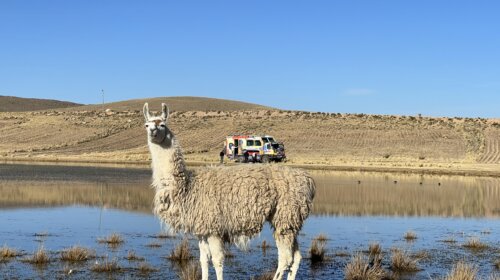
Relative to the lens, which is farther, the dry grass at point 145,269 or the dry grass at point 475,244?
the dry grass at point 475,244

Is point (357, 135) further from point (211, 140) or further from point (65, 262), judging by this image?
point (65, 262)

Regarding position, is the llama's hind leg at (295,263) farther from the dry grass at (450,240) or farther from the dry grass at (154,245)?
the dry grass at (450,240)

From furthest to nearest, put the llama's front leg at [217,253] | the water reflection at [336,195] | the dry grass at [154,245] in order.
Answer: the water reflection at [336,195], the dry grass at [154,245], the llama's front leg at [217,253]

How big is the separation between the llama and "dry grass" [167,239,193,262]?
232cm

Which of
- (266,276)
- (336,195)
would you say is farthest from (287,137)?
(266,276)

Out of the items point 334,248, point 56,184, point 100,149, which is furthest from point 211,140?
point 334,248

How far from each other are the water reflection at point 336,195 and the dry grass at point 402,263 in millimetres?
7914

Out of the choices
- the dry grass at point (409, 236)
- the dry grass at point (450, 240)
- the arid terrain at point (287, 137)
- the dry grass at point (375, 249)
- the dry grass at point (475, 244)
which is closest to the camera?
the dry grass at point (375, 249)

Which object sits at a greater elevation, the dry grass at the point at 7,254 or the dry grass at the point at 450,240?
the dry grass at the point at 7,254

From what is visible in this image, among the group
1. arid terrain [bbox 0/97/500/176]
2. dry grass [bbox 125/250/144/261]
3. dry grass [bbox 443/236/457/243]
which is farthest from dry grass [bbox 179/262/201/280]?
arid terrain [bbox 0/97/500/176]

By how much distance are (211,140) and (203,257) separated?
6444cm

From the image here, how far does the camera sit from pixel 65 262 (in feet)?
36.8

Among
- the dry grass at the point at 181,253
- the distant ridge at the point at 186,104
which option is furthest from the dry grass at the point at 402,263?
the distant ridge at the point at 186,104

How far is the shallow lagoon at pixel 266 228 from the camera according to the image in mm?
11398
